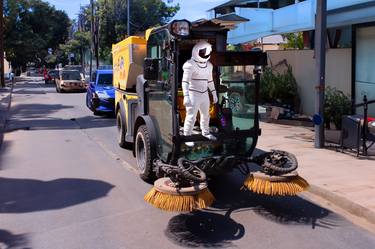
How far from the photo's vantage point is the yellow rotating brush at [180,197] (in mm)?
5711

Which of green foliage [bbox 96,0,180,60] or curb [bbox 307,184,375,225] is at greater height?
green foliage [bbox 96,0,180,60]

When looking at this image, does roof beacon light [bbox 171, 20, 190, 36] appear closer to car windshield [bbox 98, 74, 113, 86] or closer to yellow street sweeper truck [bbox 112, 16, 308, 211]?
yellow street sweeper truck [bbox 112, 16, 308, 211]

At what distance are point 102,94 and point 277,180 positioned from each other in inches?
534

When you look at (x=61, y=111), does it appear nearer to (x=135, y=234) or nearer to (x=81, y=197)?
(x=81, y=197)

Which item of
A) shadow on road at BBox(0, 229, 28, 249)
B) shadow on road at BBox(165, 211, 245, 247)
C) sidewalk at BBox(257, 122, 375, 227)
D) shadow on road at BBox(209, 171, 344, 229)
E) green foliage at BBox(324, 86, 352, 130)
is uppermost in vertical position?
green foliage at BBox(324, 86, 352, 130)

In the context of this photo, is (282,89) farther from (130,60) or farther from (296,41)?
Answer: (130,60)

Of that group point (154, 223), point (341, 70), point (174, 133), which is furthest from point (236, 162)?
point (341, 70)

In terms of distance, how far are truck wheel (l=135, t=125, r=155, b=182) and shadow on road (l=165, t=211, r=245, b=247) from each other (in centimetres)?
159

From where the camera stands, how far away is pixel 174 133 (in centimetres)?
713

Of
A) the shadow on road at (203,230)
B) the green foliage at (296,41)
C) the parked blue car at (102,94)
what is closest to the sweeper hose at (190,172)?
the shadow on road at (203,230)

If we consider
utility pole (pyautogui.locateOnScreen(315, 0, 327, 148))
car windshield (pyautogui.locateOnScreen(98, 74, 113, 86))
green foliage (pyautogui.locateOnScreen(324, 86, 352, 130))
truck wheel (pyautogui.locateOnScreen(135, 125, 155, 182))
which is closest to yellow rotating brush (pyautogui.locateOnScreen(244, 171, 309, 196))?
truck wheel (pyautogui.locateOnScreen(135, 125, 155, 182))

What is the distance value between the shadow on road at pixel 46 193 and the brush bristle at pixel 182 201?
79.0 inches

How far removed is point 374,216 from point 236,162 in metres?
1.96

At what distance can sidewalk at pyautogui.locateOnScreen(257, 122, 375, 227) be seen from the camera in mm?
6918
